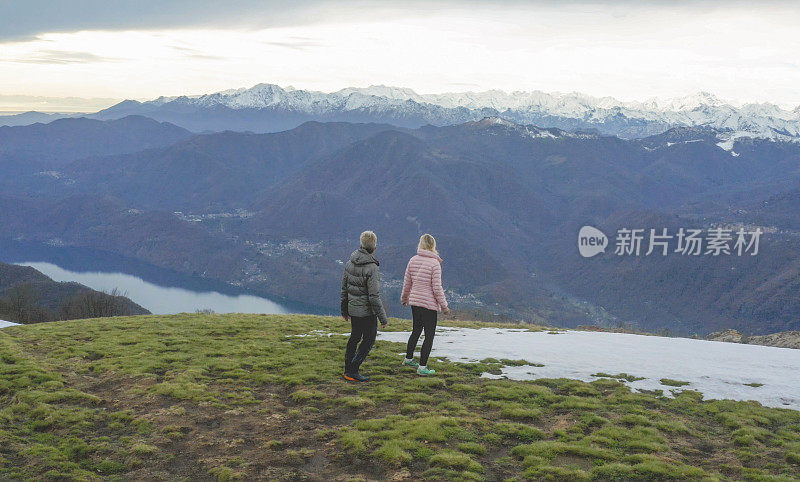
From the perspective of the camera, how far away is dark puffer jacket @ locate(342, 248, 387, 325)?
1372cm

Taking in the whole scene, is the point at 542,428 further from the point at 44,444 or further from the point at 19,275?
the point at 19,275

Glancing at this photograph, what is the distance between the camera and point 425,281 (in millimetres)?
14656

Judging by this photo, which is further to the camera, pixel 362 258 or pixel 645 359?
pixel 645 359

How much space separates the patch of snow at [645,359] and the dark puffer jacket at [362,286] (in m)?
5.53

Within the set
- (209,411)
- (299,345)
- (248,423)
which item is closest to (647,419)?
(248,423)

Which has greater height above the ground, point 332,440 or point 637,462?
point 637,462

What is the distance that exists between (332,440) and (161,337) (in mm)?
13141

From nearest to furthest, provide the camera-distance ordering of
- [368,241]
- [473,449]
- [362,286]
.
Answer: [473,449] < [368,241] < [362,286]

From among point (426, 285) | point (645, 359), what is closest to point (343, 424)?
point (426, 285)

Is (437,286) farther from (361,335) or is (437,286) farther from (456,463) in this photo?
(456,463)

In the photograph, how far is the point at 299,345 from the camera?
67.2 ft

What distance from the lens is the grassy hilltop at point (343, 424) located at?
9898 millimetres

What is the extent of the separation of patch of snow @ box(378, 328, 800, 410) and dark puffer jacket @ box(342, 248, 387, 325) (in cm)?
553

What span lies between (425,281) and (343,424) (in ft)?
14.8
